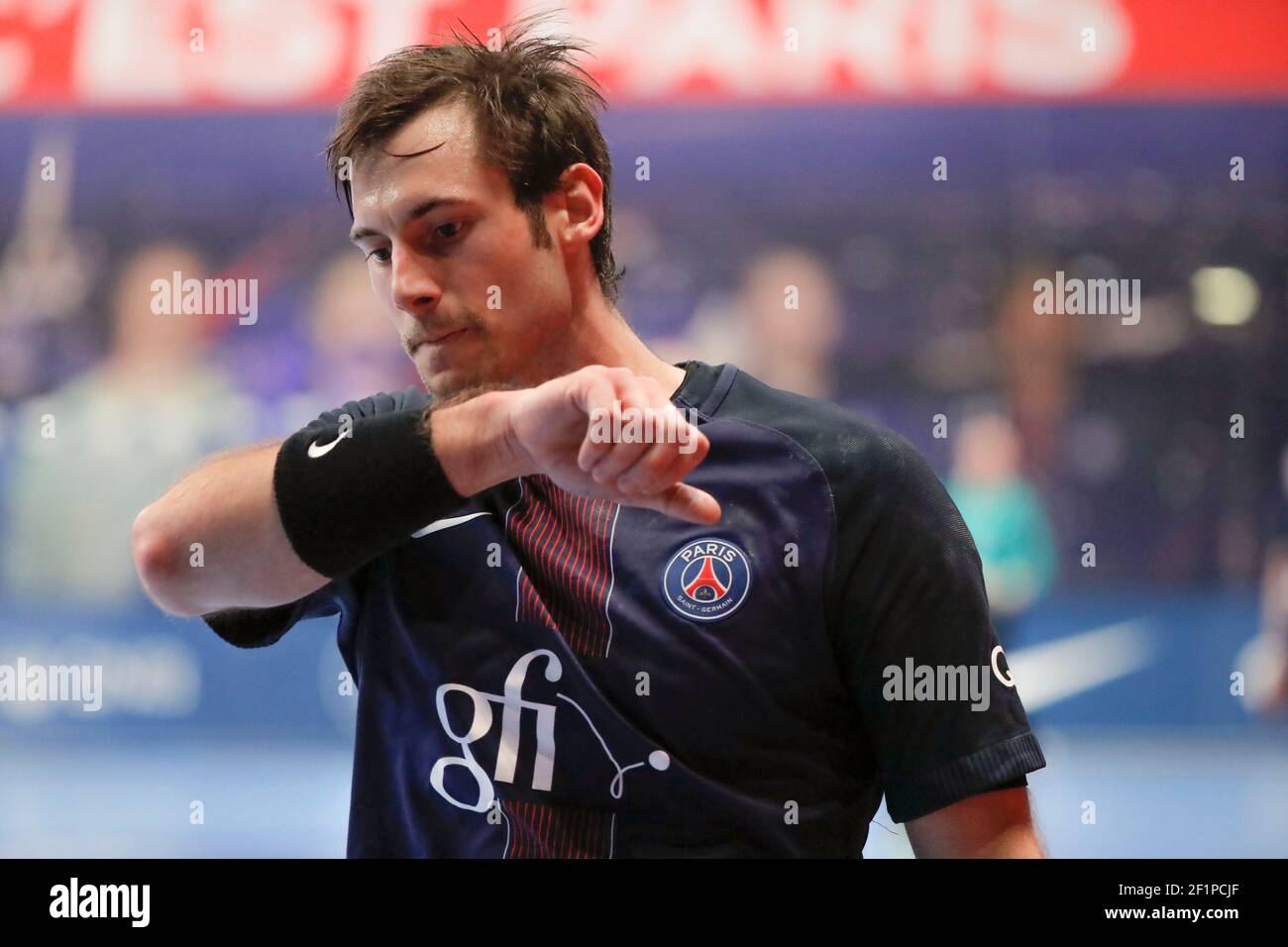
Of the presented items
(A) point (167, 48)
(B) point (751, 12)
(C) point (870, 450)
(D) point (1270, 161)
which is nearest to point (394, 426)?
(C) point (870, 450)

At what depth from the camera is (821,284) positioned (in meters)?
5.03

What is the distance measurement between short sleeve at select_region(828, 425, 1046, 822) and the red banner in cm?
305

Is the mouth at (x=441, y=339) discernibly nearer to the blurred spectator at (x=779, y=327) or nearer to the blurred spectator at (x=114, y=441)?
the blurred spectator at (x=779, y=327)

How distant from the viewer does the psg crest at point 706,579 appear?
5.24 feet

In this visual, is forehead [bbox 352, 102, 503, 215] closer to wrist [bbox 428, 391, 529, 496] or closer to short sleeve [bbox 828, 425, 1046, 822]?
wrist [bbox 428, 391, 529, 496]

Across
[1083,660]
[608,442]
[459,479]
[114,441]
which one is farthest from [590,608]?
[1083,660]

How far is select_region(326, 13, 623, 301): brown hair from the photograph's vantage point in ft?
5.97

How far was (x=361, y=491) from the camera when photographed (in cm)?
139

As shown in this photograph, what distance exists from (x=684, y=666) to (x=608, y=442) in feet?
1.44

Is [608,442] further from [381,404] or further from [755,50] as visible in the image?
[755,50]

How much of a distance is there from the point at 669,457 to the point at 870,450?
0.49 metres

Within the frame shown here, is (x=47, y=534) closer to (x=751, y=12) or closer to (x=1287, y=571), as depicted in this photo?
(x=751, y=12)

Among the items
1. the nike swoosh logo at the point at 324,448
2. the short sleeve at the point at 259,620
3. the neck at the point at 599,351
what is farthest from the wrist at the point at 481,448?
the neck at the point at 599,351

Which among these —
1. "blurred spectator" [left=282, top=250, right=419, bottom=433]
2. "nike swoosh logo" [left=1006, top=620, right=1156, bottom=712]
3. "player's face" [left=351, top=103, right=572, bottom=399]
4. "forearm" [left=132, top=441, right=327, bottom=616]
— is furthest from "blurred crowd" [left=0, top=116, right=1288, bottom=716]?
"forearm" [left=132, top=441, right=327, bottom=616]
